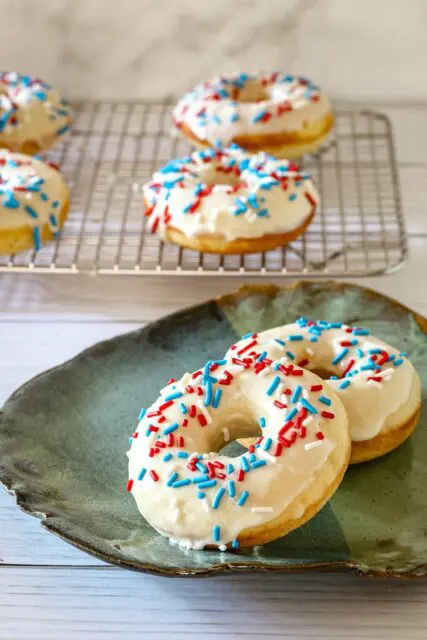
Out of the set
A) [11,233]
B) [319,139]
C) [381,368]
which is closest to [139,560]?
[381,368]

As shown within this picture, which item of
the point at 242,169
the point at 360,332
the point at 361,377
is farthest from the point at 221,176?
the point at 361,377

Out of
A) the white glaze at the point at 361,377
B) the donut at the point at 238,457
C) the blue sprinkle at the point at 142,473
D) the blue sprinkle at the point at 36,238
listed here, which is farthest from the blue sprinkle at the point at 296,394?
the blue sprinkle at the point at 36,238

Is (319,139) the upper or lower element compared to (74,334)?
upper

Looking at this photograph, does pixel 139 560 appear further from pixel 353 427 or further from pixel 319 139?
pixel 319 139

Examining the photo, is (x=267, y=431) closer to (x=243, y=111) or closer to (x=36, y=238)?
(x=36, y=238)

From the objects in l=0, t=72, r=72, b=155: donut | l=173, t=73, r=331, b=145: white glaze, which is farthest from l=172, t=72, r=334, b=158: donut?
l=0, t=72, r=72, b=155: donut
